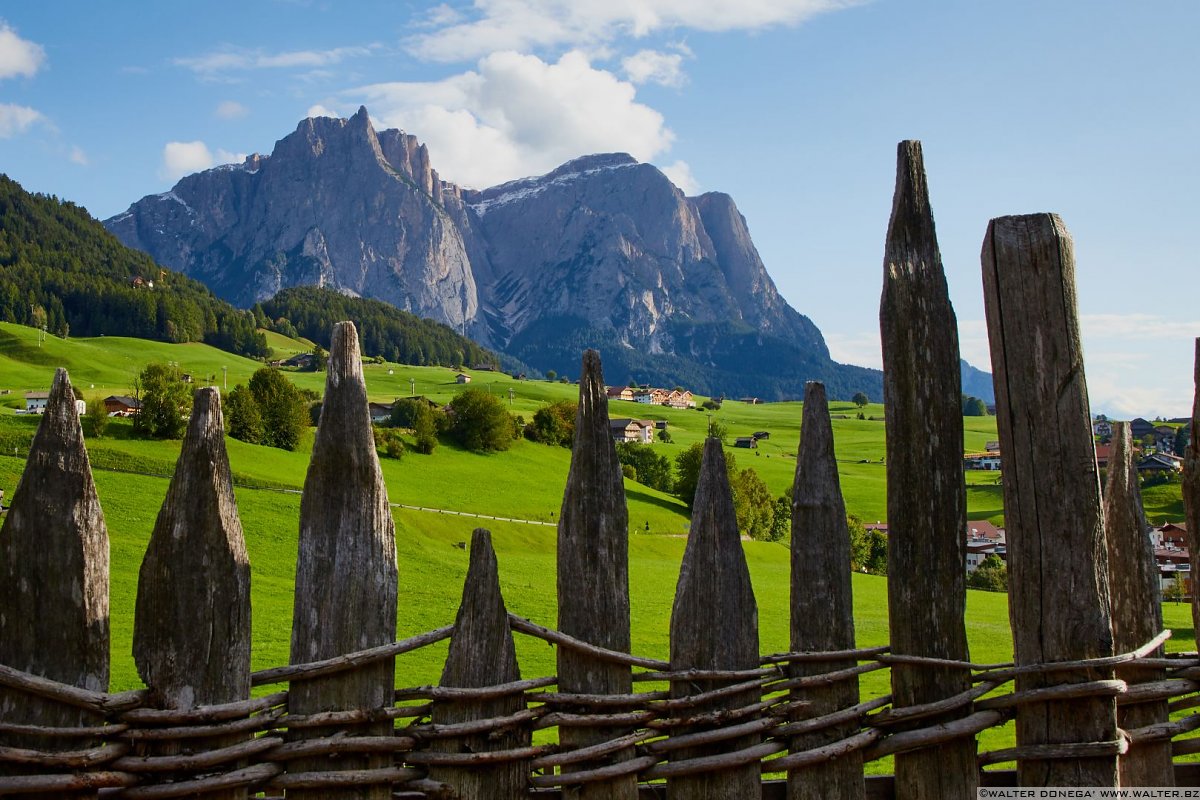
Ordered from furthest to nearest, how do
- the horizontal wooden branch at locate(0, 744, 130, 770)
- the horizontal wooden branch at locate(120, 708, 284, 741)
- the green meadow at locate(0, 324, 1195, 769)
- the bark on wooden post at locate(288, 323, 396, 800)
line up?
1. the green meadow at locate(0, 324, 1195, 769)
2. the bark on wooden post at locate(288, 323, 396, 800)
3. the horizontal wooden branch at locate(120, 708, 284, 741)
4. the horizontal wooden branch at locate(0, 744, 130, 770)

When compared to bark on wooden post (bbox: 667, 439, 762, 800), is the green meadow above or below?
below

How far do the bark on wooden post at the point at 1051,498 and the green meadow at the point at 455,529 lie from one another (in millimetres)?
9959

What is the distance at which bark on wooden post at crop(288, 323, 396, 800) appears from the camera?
11.9 ft

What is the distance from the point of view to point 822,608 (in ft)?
13.0

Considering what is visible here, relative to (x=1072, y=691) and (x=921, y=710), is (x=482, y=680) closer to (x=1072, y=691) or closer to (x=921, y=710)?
(x=921, y=710)

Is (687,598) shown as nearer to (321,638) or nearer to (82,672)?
(321,638)

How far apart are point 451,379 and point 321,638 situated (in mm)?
174731

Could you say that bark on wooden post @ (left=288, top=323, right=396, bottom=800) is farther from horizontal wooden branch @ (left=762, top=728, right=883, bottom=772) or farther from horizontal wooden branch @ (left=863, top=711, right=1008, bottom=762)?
horizontal wooden branch @ (left=863, top=711, right=1008, bottom=762)

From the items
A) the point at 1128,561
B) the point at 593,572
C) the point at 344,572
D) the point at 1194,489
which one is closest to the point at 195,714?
the point at 344,572

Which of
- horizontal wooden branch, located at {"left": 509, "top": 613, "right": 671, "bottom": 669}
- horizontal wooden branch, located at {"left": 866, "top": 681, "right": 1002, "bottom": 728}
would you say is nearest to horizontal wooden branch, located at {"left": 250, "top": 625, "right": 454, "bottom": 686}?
horizontal wooden branch, located at {"left": 509, "top": 613, "right": 671, "bottom": 669}

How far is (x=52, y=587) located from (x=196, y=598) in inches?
20.4

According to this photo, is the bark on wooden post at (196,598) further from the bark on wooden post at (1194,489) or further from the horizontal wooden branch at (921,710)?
the bark on wooden post at (1194,489)

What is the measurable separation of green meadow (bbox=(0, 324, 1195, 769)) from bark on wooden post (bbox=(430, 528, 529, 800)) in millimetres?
11233

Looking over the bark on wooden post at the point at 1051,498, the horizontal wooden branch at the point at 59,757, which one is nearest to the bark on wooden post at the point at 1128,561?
the bark on wooden post at the point at 1051,498
